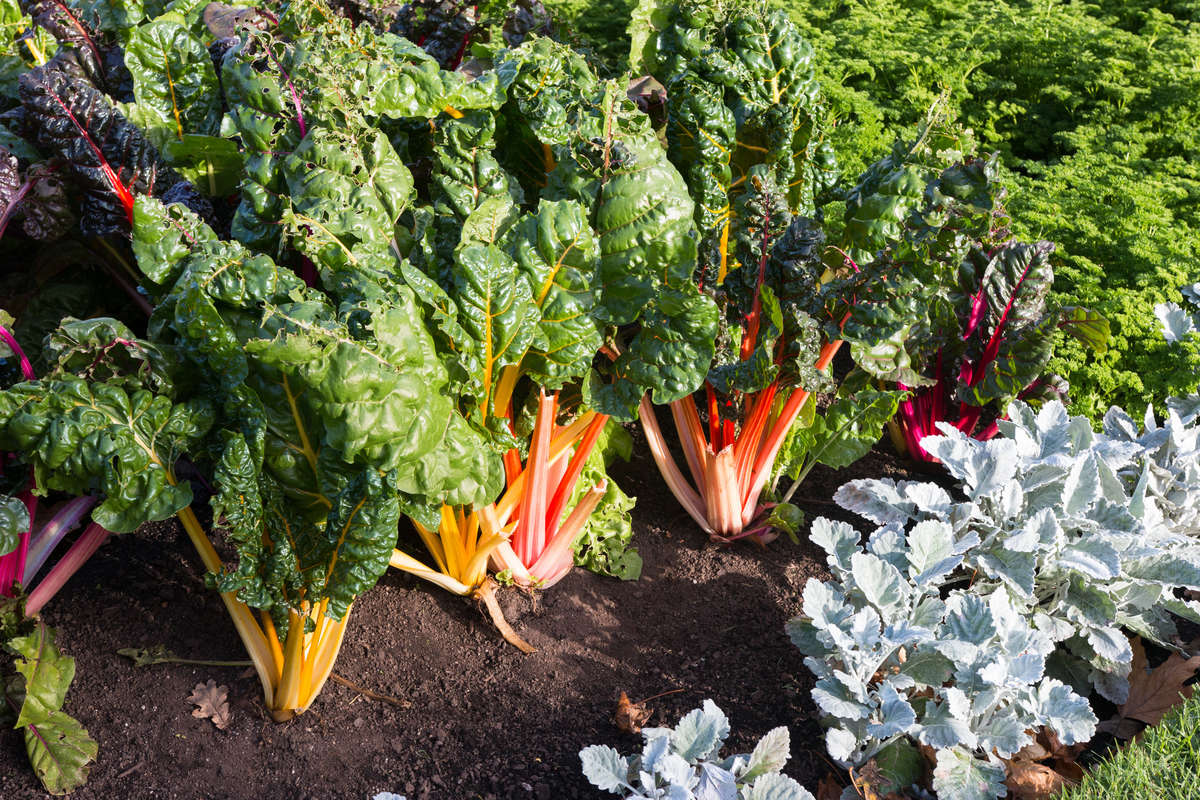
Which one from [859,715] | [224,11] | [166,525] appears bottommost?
[166,525]

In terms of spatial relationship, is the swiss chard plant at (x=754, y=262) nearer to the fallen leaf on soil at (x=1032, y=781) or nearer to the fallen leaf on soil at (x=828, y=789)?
the fallen leaf on soil at (x=828, y=789)

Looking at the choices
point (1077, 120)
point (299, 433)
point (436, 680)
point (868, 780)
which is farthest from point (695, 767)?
point (1077, 120)

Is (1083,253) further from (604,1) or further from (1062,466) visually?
(604,1)

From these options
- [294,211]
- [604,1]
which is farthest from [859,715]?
[604,1]

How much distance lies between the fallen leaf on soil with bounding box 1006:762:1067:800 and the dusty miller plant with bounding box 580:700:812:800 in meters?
0.55

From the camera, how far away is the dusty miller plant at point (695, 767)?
1990 millimetres

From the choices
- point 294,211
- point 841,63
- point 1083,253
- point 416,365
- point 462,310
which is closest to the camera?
point 416,365

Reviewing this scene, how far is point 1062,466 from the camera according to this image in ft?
8.67

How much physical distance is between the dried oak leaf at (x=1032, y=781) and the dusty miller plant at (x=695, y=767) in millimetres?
550

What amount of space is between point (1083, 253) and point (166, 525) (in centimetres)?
326

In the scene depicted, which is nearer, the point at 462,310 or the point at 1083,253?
the point at 462,310

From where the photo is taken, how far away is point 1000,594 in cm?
233

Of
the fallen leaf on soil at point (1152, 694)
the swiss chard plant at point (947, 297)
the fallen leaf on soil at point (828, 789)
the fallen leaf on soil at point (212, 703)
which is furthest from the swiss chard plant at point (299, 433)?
the fallen leaf on soil at point (1152, 694)

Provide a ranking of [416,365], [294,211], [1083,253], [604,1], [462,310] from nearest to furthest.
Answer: [416,365] → [462,310] → [294,211] → [1083,253] → [604,1]
